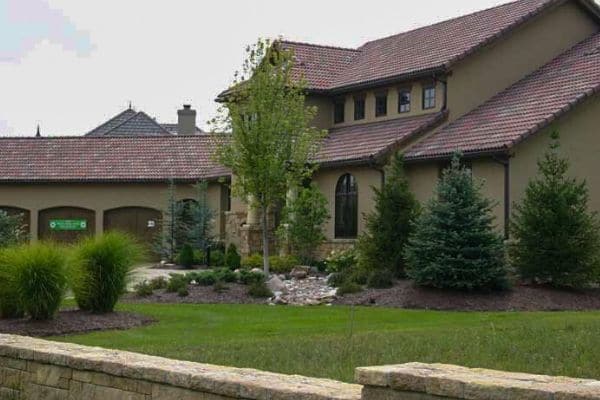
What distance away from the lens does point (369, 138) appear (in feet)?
107

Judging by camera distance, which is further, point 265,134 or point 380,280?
point 265,134

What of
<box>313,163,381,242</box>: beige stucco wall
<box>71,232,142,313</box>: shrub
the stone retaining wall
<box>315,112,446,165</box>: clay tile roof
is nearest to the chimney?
<box>315,112,446,165</box>: clay tile roof

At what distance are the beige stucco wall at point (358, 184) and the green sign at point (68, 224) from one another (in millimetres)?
13303

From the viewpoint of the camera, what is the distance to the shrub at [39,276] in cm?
1645

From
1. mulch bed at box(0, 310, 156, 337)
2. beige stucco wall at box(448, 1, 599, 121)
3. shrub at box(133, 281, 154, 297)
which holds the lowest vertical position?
mulch bed at box(0, 310, 156, 337)

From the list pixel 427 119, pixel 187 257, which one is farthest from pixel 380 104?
pixel 187 257

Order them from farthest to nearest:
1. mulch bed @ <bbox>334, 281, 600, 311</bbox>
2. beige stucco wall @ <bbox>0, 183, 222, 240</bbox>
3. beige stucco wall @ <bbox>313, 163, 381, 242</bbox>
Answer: beige stucco wall @ <bbox>0, 183, 222, 240</bbox>, beige stucco wall @ <bbox>313, 163, 381, 242</bbox>, mulch bed @ <bbox>334, 281, 600, 311</bbox>

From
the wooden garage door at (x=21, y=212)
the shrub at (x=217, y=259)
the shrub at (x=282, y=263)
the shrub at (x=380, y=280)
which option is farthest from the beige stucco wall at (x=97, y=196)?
the shrub at (x=380, y=280)

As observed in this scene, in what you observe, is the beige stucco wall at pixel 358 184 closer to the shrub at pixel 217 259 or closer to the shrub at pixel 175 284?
the shrub at pixel 217 259

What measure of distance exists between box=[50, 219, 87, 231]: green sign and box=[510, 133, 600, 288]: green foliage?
24403mm

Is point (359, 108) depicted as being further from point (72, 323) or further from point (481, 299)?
point (72, 323)

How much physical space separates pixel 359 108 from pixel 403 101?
101 inches

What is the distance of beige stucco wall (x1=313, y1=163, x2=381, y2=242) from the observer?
31.3m

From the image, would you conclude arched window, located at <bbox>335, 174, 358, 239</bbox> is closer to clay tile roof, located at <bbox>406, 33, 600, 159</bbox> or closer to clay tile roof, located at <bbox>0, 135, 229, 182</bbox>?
clay tile roof, located at <bbox>406, 33, 600, 159</bbox>
